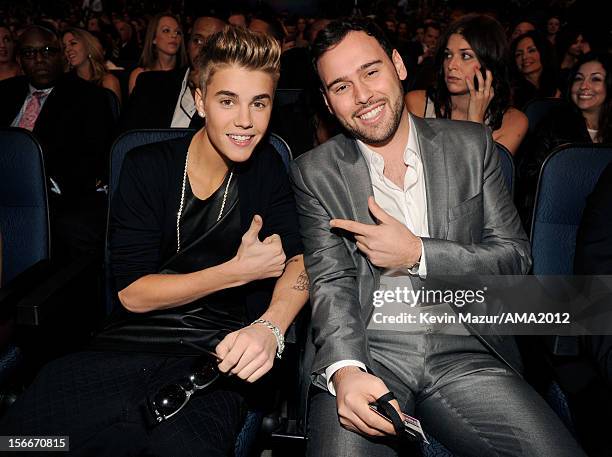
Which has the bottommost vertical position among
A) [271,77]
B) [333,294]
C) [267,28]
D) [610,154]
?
[333,294]

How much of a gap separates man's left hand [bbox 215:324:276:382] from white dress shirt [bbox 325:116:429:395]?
0.38m

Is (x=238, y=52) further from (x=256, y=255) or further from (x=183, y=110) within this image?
(x=183, y=110)

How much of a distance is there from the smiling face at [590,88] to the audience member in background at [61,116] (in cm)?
240

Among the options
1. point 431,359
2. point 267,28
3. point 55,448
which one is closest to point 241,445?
point 55,448

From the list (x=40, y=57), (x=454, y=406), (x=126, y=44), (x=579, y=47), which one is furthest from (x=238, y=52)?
(x=126, y=44)

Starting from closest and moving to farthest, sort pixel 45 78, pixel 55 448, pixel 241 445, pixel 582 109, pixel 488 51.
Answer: pixel 55 448, pixel 241 445, pixel 488 51, pixel 582 109, pixel 45 78

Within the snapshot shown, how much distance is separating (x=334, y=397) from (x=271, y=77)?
2.79 ft

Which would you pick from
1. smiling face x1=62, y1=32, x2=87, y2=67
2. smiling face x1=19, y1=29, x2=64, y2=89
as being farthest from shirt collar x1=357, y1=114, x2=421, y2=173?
smiling face x1=62, y1=32, x2=87, y2=67

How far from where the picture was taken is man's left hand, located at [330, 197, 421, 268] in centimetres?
139

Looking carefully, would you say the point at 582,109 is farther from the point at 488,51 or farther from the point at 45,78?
the point at 45,78

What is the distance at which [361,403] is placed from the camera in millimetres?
1253

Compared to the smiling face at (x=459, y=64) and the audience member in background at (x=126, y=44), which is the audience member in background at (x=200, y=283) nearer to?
the smiling face at (x=459, y=64)

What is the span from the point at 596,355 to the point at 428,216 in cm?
53

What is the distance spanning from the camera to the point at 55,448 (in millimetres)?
Answer: 1187
